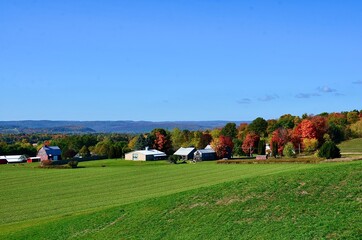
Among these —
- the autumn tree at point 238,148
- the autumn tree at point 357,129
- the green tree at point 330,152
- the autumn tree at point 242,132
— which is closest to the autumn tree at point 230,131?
the autumn tree at point 242,132

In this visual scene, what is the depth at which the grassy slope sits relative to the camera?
2130 centimetres

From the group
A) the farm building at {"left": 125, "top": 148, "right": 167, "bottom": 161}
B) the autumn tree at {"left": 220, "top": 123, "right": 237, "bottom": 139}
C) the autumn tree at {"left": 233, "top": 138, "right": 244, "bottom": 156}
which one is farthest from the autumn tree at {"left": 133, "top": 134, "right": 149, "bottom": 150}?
the autumn tree at {"left": 220, "top": 123, "right": 237, "bottom": 139}

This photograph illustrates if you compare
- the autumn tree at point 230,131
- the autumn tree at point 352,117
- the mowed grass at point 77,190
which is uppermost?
the autumn tree at point 352,117

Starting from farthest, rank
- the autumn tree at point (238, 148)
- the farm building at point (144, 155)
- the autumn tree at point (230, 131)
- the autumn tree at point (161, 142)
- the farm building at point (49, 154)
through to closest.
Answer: the autumn tree at point (230, 131) < the autumn tree at point (161, 142) < the farm building at point (49, 154) < the autumn tree at point (238, 148) < the farm building at point (144, 155)

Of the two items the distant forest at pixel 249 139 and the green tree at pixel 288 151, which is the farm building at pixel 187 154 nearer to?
the distant forest at pixel 249 139

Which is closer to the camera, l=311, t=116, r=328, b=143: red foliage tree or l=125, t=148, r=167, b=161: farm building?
l=311, t=116, r=328, b=143: red foliage tree

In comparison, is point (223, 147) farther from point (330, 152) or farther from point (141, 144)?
point (330, 152)

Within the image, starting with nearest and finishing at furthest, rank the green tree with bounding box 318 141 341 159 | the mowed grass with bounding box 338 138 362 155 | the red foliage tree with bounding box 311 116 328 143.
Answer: the green tree with bounding box 318 141 341 159 → the mowed grass with bounding box 338 138 362 155 → the red foliage tree with bounding box 311 116 328 143

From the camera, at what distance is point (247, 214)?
24.5 m

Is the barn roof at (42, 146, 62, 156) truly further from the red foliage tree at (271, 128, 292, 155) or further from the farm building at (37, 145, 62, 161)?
the red foliage tree at (271, 128, 292, 155)

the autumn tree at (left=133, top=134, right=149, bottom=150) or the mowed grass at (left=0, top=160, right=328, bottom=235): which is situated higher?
the autumn tree at (left=133, top=134, right=149, bottom=150)

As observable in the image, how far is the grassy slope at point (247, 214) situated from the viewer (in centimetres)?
2130

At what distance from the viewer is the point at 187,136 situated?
152 m

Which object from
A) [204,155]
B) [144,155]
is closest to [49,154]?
[144,155]
